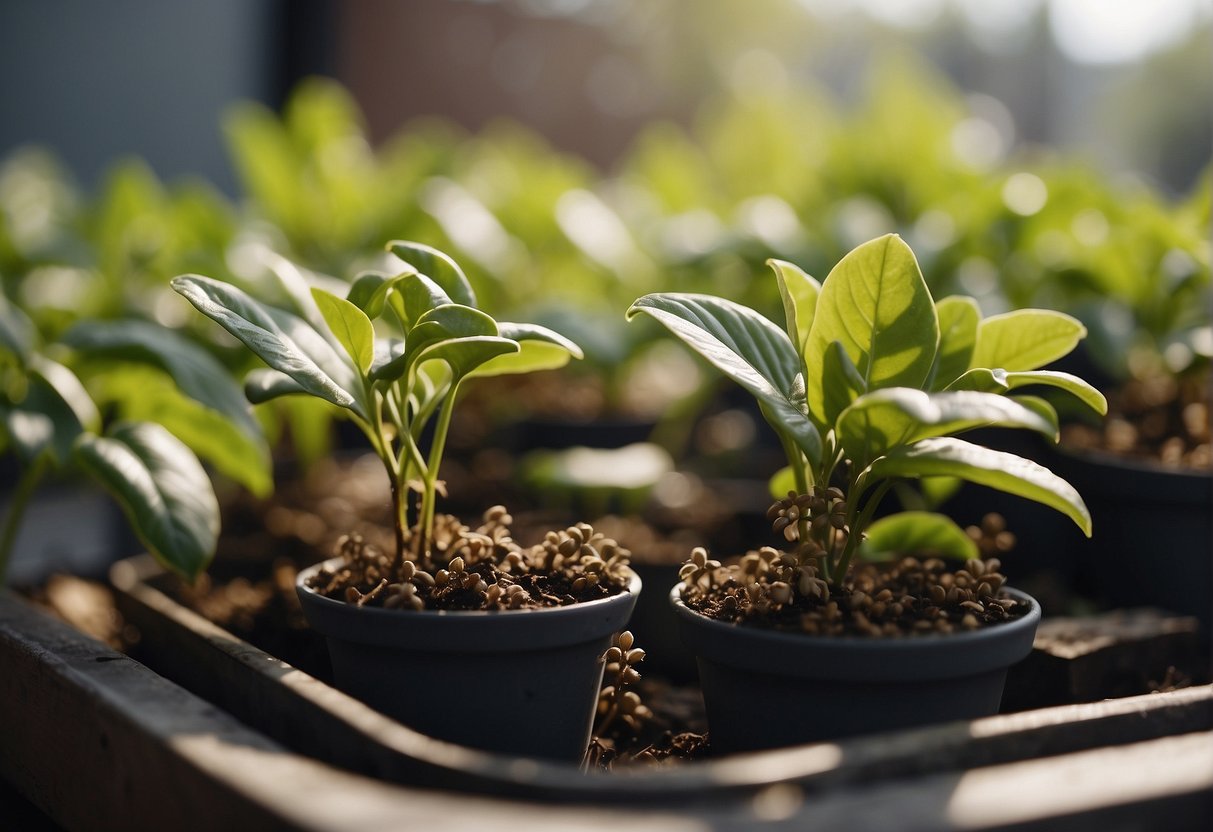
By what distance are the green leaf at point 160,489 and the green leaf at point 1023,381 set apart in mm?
719

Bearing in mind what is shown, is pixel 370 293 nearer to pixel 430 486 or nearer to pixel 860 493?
pixel 430 486

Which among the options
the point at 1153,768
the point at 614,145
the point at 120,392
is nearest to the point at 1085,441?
the point at 1153,768

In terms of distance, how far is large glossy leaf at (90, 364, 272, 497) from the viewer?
1307 mm

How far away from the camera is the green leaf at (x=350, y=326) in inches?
36.1

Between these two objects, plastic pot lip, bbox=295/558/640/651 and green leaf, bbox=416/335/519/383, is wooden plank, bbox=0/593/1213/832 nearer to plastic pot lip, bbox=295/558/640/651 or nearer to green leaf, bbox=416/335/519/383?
plastic pot lip, bbox=295/558/640/651

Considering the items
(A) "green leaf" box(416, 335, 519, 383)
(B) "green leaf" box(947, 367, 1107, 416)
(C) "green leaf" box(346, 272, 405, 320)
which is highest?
(C) "green leaf" box(346, 272, 405, 320)

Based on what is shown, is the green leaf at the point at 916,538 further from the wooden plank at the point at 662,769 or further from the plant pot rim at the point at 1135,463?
the plant pot rim at the point at 1135,463

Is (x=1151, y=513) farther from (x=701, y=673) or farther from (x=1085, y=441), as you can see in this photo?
(x=701, y=673)

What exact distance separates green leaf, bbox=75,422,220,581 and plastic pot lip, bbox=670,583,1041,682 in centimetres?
52

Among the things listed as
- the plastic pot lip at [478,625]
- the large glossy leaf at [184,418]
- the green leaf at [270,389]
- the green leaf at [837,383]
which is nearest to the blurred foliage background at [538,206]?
the large glossy leaf at [184,418]

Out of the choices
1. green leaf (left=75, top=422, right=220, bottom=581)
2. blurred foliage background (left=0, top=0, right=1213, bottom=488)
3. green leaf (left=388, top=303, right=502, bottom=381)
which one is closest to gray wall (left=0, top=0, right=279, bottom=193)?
blurred foliage background (left=0, top=0, right=1213, bottom=488)

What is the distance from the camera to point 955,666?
0.81 meters

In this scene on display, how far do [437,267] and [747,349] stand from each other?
11.7 inches

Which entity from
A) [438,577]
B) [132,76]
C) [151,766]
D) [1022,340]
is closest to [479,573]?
[438,577]
